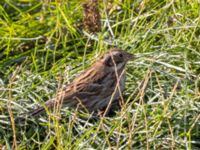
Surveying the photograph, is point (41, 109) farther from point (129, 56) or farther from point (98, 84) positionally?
point (129, 56)

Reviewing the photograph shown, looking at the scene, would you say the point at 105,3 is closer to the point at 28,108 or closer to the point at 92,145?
the point at 28,108

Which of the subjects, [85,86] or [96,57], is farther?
[96,57]

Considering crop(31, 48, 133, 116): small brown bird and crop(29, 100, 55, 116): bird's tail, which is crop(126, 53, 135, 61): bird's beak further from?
crop(29, 100, 55, 116): bird's tail

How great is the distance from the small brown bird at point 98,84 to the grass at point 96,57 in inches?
4.6

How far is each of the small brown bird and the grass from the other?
0.12 meters

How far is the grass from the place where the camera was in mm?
5289

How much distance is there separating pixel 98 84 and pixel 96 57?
330 mm

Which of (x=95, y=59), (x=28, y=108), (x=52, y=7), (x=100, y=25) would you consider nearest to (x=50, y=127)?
(x=28, y=108)

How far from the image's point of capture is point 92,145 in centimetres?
532

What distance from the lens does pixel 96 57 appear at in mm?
6293

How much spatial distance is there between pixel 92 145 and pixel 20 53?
1636 mm

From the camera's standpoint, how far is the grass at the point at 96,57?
17.4 feet

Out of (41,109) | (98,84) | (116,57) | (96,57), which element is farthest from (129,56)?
(41,109)

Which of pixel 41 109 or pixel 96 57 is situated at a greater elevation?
pixel 96 57
